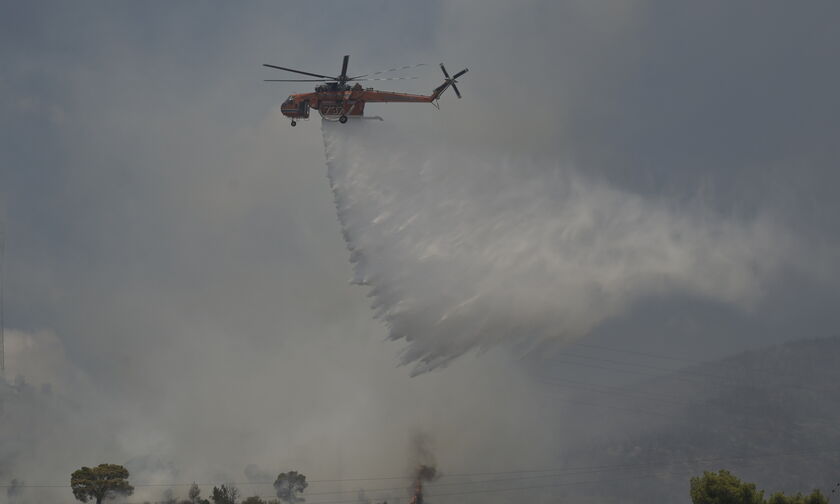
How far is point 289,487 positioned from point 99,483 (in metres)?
33.3

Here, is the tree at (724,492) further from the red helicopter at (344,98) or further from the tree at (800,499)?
the red helicopter at (344,98)

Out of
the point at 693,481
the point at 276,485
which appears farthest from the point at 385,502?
the point at 693,481

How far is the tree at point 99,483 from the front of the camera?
108m

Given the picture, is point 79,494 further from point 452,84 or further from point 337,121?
point 452,84

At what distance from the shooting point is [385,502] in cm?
12450

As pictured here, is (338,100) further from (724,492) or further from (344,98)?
(724,492)

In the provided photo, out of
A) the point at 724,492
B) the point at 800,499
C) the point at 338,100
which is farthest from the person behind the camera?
the point at 338,100

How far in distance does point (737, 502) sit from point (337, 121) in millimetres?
48270

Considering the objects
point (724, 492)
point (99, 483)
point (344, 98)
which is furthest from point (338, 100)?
point (99, 483)

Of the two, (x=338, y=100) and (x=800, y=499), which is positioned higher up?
(x=338, y=100)

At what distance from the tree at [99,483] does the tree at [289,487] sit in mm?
27588

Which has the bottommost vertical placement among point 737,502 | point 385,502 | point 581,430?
point 737,502

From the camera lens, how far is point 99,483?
10788cm

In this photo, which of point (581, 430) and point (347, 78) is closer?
point (347, 78)
